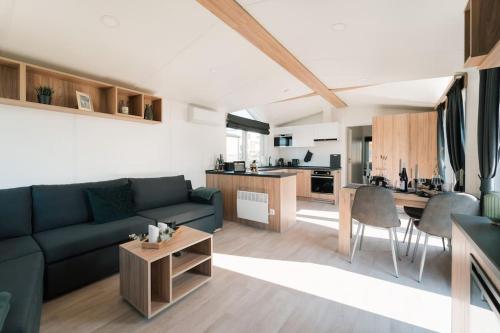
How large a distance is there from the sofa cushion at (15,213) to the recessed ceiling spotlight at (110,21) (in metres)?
1.78

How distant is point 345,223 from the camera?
8.79ft

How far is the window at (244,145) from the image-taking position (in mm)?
5172

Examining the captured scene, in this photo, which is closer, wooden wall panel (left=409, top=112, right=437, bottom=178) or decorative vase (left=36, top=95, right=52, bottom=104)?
decorative vase (left=36, top=95, right=52, bottom=104)

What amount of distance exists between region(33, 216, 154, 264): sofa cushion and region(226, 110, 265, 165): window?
117 inches

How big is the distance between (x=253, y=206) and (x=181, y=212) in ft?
4.11

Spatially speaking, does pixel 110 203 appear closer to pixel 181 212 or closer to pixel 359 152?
pixel 181 212

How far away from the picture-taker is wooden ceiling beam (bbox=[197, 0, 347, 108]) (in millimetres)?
1820

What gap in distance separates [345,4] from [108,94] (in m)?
2.88

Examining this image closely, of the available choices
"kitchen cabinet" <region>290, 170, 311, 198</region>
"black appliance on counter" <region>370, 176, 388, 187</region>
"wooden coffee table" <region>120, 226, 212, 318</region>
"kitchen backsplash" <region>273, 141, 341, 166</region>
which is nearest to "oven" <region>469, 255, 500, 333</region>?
"black appliance on counter" <region>370, 176, 388, 187</region>

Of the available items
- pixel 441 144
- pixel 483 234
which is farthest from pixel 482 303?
pixel 441 144

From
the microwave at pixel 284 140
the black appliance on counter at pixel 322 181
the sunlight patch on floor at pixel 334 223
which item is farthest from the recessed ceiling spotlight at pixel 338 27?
the microwave at pixel 284 140

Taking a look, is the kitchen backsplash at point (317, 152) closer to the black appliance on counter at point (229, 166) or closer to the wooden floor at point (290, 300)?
the black appliance on counter at point (229, 166)

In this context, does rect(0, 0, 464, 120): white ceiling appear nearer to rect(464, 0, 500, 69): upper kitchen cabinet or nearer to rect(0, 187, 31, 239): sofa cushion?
rect(464, 0, 500, 69): upper kitchen cabinet

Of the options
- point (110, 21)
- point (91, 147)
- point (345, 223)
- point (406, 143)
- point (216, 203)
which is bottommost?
point (345, 223)
